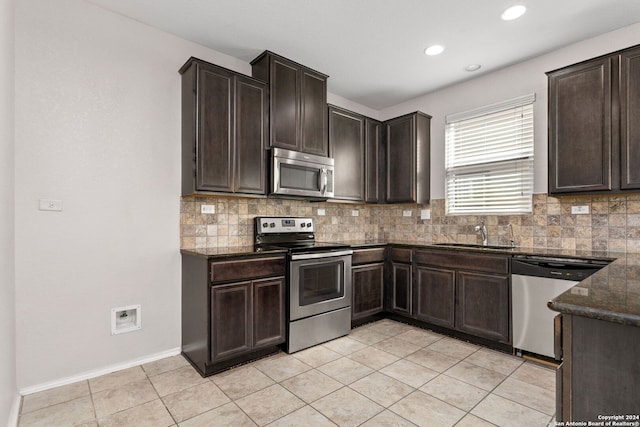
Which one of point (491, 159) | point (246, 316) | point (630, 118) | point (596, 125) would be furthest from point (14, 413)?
point (630, 118)

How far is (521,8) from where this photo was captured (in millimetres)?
2461

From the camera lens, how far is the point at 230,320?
256 cm

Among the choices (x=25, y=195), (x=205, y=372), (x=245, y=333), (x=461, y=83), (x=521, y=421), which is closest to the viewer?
(x=521, y=421)

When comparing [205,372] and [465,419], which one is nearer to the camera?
[465,419]

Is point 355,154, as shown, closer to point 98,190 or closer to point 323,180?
point 323,180

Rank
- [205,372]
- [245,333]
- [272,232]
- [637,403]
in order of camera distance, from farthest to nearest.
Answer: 1. [272,232]
2. [245,333]
3. [205,372]
4. [637,403]

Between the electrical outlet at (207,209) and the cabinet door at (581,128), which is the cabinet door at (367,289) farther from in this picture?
the cabinet door at (581,128)

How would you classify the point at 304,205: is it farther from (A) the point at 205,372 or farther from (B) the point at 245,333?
(A) the point at 205,372

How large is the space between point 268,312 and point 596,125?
3.17m

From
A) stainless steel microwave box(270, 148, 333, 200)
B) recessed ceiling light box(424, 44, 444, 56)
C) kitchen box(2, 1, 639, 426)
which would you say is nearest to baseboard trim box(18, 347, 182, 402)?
kitchen box(2, 1, 639, 426)

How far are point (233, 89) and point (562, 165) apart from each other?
9.84 ft

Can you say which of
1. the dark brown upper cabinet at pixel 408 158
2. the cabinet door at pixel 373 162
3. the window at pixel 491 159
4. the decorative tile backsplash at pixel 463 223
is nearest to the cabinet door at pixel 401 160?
the dark brown upper cabinet at pixel 408 158

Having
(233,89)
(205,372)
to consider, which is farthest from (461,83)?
(205,372)

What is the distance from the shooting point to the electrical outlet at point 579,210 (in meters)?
2.93
